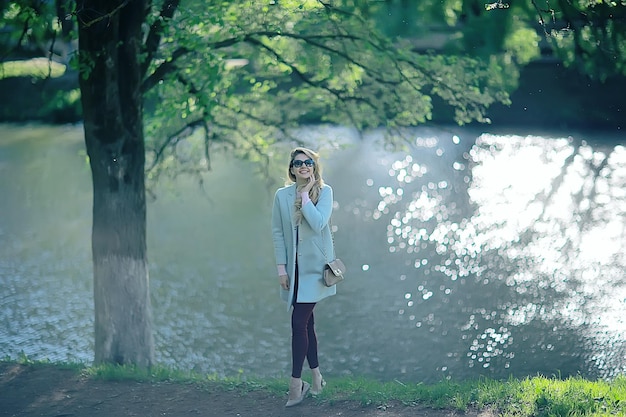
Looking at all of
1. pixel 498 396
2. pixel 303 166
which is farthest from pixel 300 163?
pixel 498 396

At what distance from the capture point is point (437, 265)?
1811cm

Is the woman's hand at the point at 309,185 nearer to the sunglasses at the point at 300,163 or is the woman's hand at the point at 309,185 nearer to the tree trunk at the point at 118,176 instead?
the sunglasses at the point at 300,163

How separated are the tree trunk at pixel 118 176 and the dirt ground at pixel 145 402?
4.04 ft

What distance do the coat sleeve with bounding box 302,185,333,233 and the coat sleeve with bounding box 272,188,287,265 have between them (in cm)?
27

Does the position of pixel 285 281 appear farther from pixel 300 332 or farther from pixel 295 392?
pixel 295 392

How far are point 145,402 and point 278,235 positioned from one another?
6.51ft

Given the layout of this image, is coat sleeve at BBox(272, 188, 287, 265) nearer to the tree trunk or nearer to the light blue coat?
the light blue coat

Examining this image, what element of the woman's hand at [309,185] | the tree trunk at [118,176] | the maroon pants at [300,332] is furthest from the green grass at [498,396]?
the tree trunk at [118,176]

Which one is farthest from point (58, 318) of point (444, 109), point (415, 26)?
point (444, 109)

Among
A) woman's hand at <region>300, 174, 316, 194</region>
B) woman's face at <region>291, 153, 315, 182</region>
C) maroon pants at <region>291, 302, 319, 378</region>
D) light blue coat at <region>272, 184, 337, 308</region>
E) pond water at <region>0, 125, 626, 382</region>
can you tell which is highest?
woman's face at <region>291, 153, 315, 182</region>

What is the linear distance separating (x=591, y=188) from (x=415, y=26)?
1534 centimetres

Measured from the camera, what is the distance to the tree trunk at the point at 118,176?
9172 mm

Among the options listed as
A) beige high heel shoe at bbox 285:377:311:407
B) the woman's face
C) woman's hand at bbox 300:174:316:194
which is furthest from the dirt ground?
the woman's face

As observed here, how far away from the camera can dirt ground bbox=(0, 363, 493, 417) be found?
6.61m
